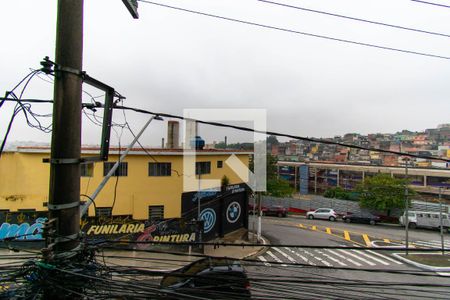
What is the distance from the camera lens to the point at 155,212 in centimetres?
2072

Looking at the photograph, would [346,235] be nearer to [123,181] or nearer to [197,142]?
[197,142]

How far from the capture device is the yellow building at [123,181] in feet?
59.6

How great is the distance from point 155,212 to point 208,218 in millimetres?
4290

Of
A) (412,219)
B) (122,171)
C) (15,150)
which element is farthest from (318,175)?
(15,150)

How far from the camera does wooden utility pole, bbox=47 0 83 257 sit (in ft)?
9.88

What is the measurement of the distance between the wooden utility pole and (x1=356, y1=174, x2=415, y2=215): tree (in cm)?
3665

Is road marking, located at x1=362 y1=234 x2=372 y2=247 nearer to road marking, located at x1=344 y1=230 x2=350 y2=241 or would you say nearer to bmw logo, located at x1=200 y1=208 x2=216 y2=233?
road marking, located at x1=344 y1=230 x2=350 y2=241

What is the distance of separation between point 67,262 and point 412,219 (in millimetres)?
35198

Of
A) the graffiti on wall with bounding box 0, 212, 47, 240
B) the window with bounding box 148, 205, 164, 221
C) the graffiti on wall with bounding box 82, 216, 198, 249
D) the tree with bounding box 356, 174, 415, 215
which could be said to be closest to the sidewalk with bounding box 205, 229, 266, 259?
the graffiti on wall with bounding box 82, 216, 198, 249

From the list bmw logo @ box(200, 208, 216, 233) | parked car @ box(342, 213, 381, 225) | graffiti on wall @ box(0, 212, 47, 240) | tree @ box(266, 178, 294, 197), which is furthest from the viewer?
tree @ box(266, 178, 294, 197)

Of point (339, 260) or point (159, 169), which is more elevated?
point (159, 169)

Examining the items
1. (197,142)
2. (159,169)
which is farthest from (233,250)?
(197,142)

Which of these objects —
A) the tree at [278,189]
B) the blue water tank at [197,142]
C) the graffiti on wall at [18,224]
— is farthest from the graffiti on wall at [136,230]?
the tree at [278,189]

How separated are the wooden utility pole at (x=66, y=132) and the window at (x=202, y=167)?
1911 cm
